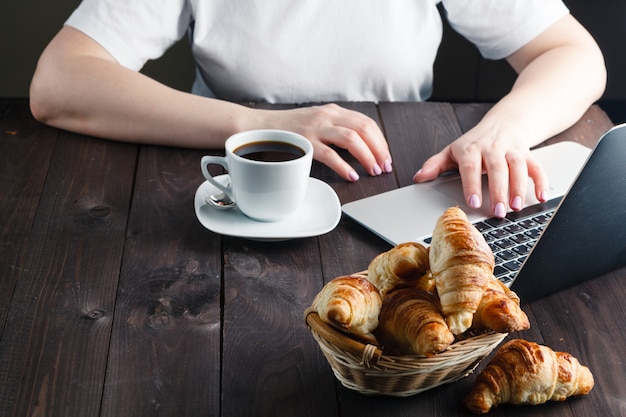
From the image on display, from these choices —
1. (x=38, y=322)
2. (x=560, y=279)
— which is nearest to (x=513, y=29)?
(x=560, y=279)

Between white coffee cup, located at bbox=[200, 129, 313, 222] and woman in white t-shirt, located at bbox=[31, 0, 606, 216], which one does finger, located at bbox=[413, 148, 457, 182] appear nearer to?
woman in white t-shirt, located at bbox=[31, 0, 606, 216]

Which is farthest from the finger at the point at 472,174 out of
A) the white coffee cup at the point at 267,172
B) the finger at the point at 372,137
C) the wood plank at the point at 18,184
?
the wood plank at the point at 18,184

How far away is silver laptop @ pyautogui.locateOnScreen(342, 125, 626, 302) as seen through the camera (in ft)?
2.35

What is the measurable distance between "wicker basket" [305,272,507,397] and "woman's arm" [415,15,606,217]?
1.16ft

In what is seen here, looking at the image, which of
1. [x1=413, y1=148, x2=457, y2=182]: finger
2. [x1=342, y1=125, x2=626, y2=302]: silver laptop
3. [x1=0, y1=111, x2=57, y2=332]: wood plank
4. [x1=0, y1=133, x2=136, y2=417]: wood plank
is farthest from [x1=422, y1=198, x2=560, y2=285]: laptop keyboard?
[x1=0, y1=111, x2=57, y2=332]: wood plank

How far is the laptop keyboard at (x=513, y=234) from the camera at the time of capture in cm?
85

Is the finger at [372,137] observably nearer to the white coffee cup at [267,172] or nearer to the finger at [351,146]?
the finger at [351,146]

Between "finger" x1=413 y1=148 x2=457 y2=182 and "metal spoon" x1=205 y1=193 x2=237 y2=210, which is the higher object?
"finger" x1=413 y1=148 x2=457 y2=182

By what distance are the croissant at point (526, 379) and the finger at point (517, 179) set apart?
0.34m

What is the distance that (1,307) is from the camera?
775 mm

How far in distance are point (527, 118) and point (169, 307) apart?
65 cm

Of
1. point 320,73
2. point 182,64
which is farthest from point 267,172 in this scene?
point 182,64

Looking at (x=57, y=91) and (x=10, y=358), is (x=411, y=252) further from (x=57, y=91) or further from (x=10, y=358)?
(x=57, y=91)

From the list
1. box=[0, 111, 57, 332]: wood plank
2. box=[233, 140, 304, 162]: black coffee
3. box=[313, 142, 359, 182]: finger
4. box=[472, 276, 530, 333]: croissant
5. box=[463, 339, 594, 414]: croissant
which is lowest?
box=[0, 111, 57, 332]: wood plank
